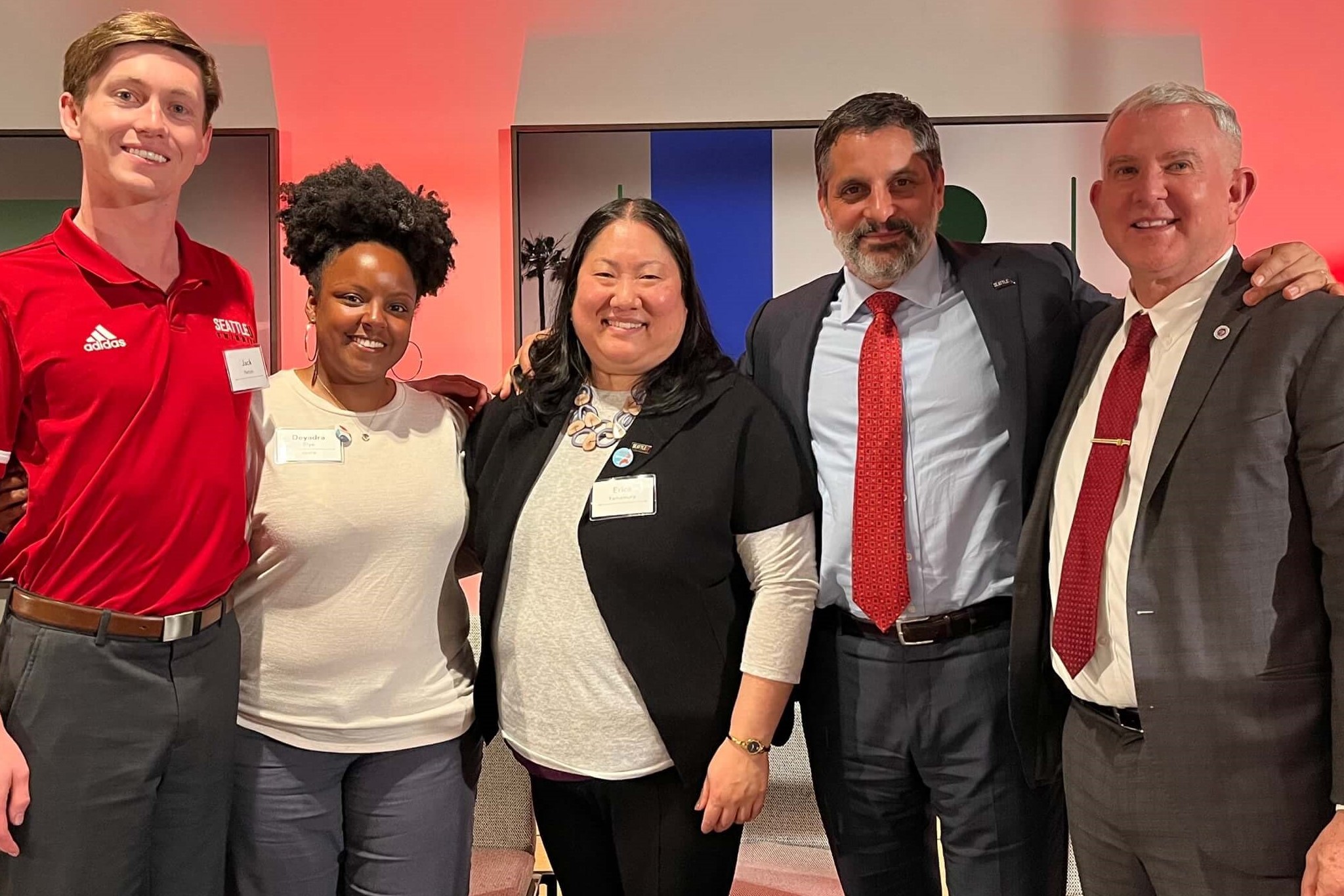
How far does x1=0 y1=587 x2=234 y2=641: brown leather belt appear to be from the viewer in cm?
152

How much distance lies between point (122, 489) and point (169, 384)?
189mm

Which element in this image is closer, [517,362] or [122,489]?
[122,489]

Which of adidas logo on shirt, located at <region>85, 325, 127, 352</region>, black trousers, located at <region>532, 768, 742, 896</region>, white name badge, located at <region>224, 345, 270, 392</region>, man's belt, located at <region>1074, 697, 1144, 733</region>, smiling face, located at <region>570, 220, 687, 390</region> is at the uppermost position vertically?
smiling face, located at <region>570, 220, 687, 390</region>

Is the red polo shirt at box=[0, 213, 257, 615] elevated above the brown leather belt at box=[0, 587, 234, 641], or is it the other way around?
the red polo shirt at box=[0, 213, 257, 615]

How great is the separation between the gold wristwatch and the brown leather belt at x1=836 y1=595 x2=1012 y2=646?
0.39 meters

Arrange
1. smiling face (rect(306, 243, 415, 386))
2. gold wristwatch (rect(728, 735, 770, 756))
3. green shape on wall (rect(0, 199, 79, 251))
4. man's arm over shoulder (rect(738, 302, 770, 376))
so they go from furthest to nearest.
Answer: green shape on wall (rect(0, 199, 79, 251)), man's arm over shoulder (rect(738, 302, 770, 376)), smiling face (rect(306, 243, 415, 386)), gold wristwatch (rect(728, 735, 770, 756))

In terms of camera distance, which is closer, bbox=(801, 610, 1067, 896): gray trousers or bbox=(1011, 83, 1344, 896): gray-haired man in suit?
bbox=(1011, 83, 1344, 896): gray-haired man in suit

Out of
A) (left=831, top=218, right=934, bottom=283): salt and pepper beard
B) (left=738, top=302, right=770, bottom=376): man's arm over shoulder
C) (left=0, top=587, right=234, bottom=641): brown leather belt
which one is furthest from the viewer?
(left=738, top=302, right=770, bottom=376): man's arm over shoulder

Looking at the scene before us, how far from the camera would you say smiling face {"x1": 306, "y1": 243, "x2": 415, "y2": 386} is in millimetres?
1863

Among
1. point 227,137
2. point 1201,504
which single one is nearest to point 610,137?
point 227,137

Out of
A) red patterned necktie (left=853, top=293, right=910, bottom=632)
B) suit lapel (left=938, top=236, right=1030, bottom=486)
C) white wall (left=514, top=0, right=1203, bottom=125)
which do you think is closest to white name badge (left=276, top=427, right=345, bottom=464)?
red patterned necktie (left=853, top=293, right=910, bottom=632)

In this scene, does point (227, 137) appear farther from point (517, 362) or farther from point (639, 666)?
point (639, 666)

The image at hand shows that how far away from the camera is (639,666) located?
171 centimetres

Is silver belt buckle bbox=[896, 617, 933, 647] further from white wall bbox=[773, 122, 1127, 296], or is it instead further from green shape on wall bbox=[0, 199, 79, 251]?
green shape on wall bbox=[0, 199, 79, 251]
